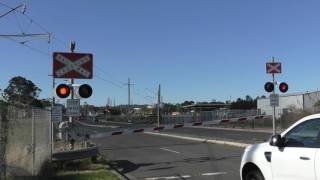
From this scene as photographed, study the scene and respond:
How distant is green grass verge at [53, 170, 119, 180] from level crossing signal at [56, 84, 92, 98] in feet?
7.74

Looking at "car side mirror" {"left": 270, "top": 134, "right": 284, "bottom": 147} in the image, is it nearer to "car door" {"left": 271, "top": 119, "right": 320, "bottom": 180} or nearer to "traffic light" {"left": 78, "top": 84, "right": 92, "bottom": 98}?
"car door" {"left": 271, "top": 119, "right": 320, "bottom": 180}

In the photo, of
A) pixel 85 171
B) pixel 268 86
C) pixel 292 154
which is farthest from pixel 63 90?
pixel 268 86

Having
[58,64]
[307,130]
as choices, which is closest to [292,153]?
[307,130]

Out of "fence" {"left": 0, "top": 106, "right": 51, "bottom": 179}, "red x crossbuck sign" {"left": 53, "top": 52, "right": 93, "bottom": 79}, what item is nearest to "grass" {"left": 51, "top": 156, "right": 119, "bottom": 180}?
"fence" {"left": 0, "top": 106, "right": 51, "bottom": 179}

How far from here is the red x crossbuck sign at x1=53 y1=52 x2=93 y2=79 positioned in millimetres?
16078

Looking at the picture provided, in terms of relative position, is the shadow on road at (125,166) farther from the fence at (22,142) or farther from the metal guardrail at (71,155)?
the fence at (22,142)

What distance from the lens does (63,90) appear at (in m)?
16.6

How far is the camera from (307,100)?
8875 cm

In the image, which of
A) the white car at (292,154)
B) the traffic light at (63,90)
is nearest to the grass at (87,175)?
the traffic light at (63,90)

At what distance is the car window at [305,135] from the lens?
802 centimetres

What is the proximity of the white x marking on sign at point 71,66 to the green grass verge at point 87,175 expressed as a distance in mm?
2810

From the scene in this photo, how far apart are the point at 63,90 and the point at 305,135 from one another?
9605 millimetres

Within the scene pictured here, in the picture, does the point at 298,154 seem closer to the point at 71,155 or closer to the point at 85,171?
the point at 85,171

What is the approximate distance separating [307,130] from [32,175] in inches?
242
